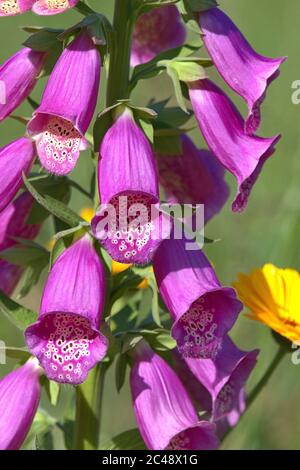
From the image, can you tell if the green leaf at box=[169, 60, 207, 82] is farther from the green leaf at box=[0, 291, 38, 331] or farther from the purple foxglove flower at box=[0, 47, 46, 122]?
the green leaf at box=[0, 291, 38, 331]

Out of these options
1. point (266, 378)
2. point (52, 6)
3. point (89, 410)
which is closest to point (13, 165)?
point (52, 6)

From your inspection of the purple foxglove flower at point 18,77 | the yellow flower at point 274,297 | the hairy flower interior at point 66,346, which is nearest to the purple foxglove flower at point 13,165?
the purple foxglove flower at point 18,77

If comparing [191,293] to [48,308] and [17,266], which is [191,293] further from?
[17,266]

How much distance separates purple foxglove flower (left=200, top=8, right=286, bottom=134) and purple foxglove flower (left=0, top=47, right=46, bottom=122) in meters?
0.38

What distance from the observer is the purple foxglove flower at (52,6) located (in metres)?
1.93

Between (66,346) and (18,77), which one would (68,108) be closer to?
(18,77)

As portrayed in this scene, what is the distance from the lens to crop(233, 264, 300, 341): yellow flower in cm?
257

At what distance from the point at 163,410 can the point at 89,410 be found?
0.23 metres

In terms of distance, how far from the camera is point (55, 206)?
81.7 inches

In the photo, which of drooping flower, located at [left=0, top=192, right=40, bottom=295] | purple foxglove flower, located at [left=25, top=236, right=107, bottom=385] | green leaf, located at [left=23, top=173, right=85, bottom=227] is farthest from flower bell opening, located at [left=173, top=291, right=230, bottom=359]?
drooping flower, located at [left=0, top=192, right=40, bottom=295]

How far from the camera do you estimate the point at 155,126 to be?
2.26 m

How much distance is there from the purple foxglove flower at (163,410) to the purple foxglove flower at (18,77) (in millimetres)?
647
